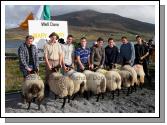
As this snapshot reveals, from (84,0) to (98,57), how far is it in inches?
41.3

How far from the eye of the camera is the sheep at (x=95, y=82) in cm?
788

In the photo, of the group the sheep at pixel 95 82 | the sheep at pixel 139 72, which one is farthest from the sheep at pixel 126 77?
the sheep at pixel 95 82

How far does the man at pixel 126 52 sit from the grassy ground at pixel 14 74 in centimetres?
39

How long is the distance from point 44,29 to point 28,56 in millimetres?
607

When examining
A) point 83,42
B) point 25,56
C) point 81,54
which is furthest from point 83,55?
point 25,56

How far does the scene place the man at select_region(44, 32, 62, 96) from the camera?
776 centimetres

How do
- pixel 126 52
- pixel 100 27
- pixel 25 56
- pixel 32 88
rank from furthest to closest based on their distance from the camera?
pixel 100 27 < pixel 126 52 < pixel 25 56 < pixel 32 88

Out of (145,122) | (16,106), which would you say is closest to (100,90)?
(145,122)

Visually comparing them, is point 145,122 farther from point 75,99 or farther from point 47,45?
point 47,45

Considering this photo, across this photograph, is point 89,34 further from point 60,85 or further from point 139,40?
point 60,85

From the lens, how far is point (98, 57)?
26.1 feet

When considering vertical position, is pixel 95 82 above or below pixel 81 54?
below

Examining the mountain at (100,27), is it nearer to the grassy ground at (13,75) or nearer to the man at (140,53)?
the man at (140,53)

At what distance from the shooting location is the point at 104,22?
27.2 feet
